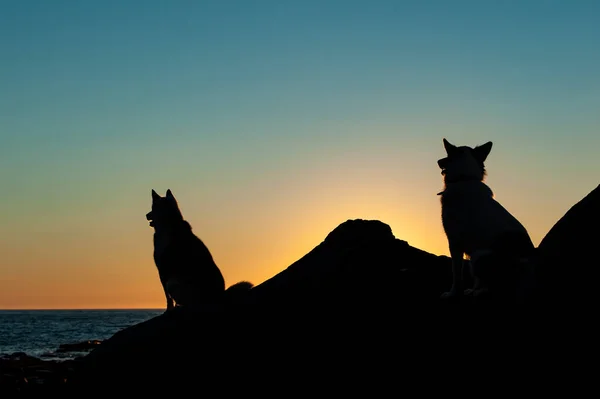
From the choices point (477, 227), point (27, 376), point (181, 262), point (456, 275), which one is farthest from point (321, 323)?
point (27, 376)

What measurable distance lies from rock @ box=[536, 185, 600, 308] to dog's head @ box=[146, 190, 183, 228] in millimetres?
7702

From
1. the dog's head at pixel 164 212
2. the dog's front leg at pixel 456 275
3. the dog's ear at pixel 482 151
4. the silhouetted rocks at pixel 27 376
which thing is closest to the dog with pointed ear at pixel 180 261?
the dog's head at pixel 164 212

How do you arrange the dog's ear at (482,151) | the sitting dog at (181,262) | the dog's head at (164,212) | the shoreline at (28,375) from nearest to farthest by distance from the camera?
1. the dog's ear at (482,151)
2. the sitting dog at (181,262)
3. the dog's head at (164,212)
4. the shoreline at (28,375)

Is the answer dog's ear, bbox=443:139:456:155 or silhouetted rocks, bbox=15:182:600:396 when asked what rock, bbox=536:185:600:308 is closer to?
silhouetted rocks, bbox=15:182:600:396

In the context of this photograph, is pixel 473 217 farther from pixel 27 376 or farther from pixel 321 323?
pixel 27 376

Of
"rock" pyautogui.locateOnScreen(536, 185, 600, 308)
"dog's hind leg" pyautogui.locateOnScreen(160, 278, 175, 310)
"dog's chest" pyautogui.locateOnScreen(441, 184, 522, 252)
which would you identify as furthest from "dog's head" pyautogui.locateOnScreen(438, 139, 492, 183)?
"dog's hind leg" pyautogui.locateOnScreen(160, 278, 175, 310)

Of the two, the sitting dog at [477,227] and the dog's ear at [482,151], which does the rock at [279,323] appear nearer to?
the sitting dog at [477,227]

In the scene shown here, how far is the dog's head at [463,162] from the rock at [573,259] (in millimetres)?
1729

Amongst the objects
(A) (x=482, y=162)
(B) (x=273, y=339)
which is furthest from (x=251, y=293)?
(A) (x=482, y=162)

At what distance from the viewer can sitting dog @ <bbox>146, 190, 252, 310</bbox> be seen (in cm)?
1227

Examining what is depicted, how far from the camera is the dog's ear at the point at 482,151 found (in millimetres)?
9234

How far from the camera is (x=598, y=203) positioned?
7.26 metres

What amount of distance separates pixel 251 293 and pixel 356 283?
1.77 metres

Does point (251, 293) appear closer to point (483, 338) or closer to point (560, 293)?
point (483, 338)
